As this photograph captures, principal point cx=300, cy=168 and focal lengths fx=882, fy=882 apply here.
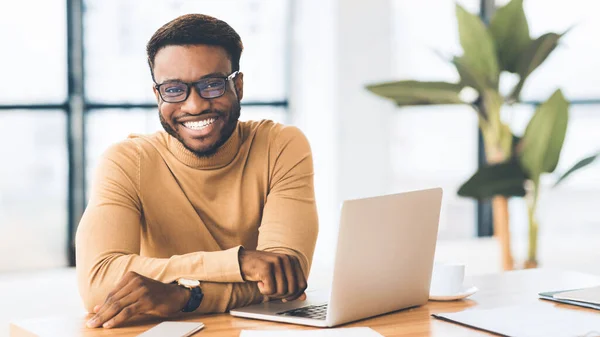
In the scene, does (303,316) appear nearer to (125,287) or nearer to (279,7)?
(125,287)

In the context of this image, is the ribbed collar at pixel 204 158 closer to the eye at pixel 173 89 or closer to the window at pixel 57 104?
the eye at pixel 173 89

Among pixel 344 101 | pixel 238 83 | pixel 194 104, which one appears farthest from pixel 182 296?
pixel 344 101

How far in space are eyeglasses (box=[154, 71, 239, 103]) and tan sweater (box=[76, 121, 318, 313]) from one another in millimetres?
131

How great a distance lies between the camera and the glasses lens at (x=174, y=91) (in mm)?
2043

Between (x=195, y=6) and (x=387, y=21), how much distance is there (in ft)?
3.43

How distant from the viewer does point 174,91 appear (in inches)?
80.7

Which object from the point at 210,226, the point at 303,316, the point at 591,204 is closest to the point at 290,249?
the point at 210,226

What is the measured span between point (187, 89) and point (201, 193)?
10.1 inches

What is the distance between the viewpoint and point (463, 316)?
1.70 m

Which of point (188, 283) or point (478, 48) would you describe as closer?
point (188, 283)

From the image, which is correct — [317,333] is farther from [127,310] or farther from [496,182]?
[496,182]

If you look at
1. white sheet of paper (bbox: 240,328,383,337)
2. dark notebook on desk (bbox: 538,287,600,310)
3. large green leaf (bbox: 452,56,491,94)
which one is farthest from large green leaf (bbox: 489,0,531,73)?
white sheet of paper (bbox: 240,328,383,337)

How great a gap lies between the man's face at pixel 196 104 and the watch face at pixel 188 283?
1.23 feet

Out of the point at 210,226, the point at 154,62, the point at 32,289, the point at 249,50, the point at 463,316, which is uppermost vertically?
the point at 249,50
